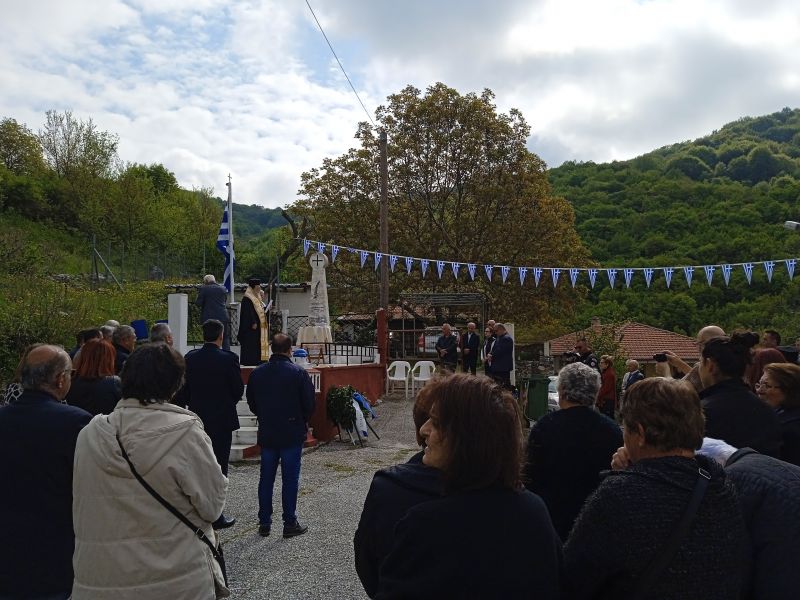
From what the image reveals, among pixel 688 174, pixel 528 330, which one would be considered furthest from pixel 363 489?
pixel 688 174

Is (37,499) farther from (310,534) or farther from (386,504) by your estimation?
(310,534)

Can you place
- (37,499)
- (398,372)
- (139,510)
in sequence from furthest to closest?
(398,372) → (37,499) → (139,510)

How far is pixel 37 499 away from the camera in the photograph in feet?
9.18

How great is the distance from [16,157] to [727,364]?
49.1m

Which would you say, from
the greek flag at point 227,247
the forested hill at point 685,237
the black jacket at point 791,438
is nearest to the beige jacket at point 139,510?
the black jacket at point 791,438

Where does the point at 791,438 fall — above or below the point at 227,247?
below

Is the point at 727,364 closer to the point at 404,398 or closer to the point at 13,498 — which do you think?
the point at 13,498

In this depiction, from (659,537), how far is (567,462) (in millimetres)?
1354

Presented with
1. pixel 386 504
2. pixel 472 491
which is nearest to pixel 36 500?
pixel 386 504

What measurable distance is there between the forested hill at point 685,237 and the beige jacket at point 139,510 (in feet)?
84.8

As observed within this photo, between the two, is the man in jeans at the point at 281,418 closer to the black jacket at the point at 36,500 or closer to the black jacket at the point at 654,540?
the black jacket at the point at 36,500

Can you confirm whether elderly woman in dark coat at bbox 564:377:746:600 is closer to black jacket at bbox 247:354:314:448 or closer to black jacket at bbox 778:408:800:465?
black jacket at bbox 778:408:800:465

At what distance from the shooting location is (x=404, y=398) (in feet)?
56.6

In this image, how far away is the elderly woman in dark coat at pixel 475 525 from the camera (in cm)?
164
